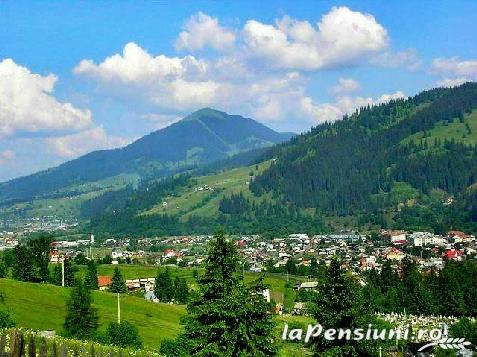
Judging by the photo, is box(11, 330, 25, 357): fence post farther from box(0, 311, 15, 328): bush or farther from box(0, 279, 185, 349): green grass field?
box(0, 279, 185, 349): green grass field

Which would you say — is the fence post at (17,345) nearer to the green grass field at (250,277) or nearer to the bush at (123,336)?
the bush at (123,336)

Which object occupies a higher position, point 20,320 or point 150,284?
point 20,320

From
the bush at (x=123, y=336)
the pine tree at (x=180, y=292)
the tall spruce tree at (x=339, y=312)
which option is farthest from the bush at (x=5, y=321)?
the pine tree at (x=180, y=292)

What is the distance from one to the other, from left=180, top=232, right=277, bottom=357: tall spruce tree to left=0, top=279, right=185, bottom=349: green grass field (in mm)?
35098

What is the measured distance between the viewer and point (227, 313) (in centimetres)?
2973

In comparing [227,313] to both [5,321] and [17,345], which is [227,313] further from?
[5,321]

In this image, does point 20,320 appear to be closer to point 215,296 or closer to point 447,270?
point 215,296

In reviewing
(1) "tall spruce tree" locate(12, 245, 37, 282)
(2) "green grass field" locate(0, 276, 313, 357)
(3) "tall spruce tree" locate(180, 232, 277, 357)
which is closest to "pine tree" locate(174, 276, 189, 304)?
(2) "green grass field" locate(0, 276, 313, 357)

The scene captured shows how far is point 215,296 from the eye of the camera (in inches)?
1220

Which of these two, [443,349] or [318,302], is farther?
[443,349]

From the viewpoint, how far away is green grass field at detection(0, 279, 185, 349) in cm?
6900

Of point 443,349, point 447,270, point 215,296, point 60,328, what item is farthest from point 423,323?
point 215,296

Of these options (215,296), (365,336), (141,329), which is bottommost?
(141,329)

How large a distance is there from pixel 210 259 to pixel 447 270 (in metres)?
106
